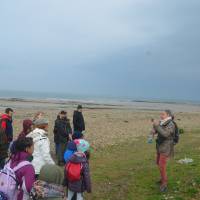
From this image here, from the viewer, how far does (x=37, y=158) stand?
25.6 feet

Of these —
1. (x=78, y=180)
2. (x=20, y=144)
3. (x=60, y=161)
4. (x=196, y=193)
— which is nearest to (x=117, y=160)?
(x=60, y=161)

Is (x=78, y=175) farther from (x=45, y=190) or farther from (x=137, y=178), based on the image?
(x=137, y=178)

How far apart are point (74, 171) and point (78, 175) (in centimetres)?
11

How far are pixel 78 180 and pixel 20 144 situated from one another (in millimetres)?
2199

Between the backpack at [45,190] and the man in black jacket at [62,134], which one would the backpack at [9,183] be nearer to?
the backpack at [45,190]

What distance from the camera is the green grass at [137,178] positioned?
10008mm

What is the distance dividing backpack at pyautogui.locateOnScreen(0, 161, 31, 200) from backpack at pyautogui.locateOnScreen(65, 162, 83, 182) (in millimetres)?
2129

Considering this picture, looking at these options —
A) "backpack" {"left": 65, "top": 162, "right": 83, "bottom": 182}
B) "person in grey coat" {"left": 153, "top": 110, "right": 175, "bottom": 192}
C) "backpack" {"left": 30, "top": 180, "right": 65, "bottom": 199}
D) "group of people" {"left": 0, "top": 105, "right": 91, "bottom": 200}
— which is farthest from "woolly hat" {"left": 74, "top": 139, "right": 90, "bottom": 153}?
"backpack" {"left": 30, "top": 180, "right": 65, "bottom": 199}

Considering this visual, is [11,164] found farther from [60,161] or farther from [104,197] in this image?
[60,161]

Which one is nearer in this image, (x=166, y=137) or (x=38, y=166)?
(x=38, y=166)

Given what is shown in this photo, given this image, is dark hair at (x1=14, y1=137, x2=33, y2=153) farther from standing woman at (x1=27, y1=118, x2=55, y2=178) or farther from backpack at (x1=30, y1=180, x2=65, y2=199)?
standing woman at (x1=27, y1=118, x2=55, y2=178)

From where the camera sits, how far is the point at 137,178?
38.2 ft

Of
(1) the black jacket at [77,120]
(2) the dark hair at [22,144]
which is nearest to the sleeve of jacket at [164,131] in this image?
(2) the dark hair at [22,144]

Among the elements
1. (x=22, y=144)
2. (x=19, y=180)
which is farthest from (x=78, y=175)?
(x=19, y=180)
